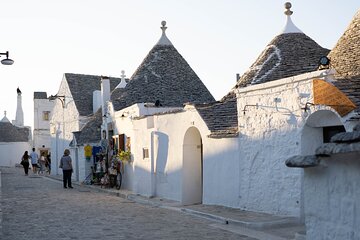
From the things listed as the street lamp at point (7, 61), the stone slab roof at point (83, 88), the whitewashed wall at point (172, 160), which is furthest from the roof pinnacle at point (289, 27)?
the stone slab roof at point (83, 88)

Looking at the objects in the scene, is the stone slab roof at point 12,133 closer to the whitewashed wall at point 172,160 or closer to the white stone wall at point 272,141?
the whitewashed wall at point 172,160

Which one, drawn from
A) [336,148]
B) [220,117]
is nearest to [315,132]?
[220,117]

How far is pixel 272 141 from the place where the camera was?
11961 mm

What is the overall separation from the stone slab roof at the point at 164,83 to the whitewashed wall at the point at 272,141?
10412 millimetres

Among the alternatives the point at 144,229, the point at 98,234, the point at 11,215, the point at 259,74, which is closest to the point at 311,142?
the point at 144,229

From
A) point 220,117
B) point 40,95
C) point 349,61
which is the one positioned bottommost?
point 220,117

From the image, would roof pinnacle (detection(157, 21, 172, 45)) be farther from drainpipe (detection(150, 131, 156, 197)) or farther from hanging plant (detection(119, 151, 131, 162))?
drainpipe (detection(150, 131, 156, 197))

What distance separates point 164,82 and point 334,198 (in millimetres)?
19195

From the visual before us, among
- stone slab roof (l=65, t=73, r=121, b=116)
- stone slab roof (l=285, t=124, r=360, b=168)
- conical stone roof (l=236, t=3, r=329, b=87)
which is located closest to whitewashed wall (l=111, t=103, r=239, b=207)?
conical stone roof (l=236, t=3, r=329, b=87)

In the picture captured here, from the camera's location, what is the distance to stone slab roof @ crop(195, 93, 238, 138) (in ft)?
45.7

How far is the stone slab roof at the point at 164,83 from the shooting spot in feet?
77.6

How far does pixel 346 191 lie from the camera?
5434 mm

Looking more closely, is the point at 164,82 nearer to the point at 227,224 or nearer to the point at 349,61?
the point at 349,61

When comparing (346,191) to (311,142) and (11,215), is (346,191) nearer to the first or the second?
(311,142)
